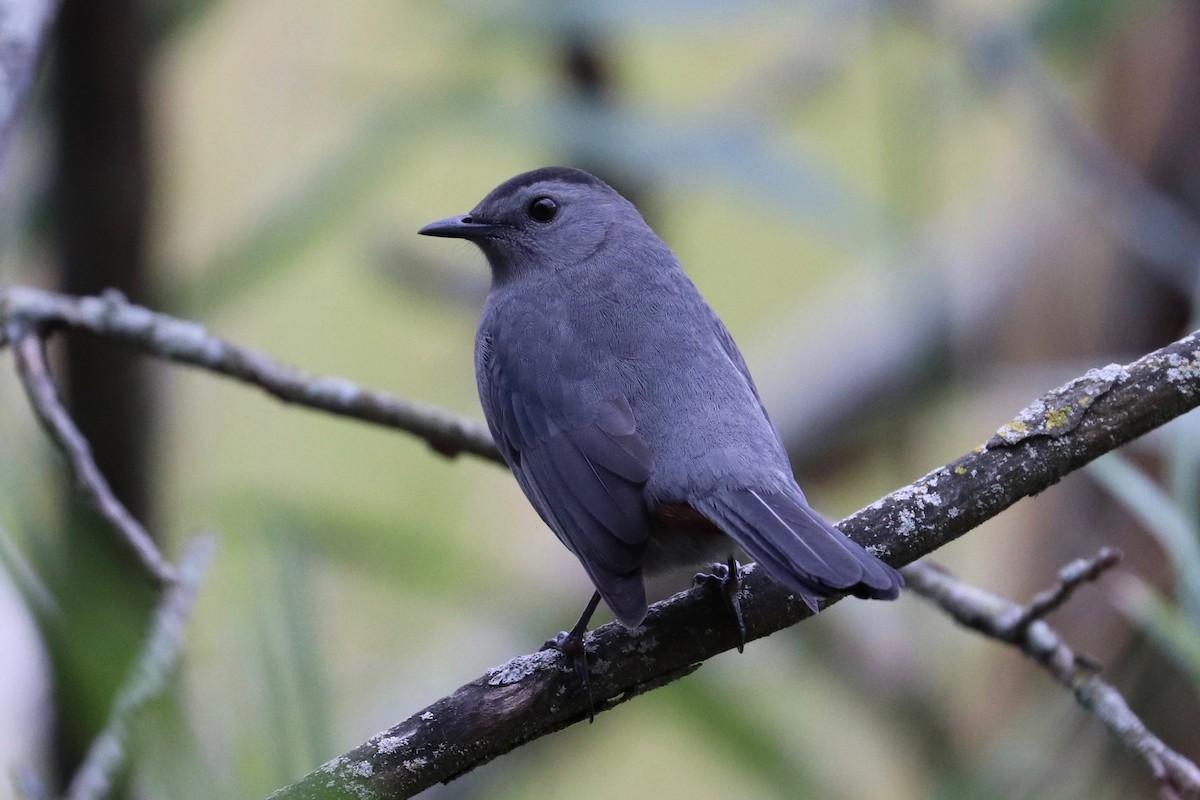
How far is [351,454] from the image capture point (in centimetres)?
599

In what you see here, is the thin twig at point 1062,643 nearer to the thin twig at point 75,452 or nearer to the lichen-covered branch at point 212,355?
the lichen-covered branch at point 212,355

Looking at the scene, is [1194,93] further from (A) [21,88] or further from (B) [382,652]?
(A) [21,88]

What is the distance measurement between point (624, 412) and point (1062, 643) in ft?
3.52

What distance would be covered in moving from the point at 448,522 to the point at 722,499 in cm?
197

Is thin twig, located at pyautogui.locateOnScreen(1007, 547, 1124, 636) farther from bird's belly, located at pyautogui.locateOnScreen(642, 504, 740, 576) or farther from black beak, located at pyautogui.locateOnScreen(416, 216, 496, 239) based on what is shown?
black beak, located at pyautogui.locateOnScreen(416, 216, 496, 239)

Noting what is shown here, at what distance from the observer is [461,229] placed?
354 centimetres

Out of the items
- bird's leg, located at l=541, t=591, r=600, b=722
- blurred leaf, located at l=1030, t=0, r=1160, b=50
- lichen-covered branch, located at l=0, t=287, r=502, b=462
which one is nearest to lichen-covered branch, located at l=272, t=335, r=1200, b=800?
bird's leg, located at l=541, t=591, r=600, b=722

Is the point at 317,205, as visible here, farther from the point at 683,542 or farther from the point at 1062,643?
the point at 1062,643

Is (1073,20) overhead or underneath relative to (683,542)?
overhead

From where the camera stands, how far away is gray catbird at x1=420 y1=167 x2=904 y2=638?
2.27 m

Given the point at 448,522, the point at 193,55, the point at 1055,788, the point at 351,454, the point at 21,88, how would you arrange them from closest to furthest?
the point at 1055,788 < the point at 21,88 < the point at 448,522 < the point at 193,55 < the point at 351,454

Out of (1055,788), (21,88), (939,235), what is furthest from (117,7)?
(939,235)

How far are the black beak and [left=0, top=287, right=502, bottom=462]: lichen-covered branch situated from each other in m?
0.77

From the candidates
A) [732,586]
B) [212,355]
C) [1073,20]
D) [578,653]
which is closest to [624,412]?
[732,586]
